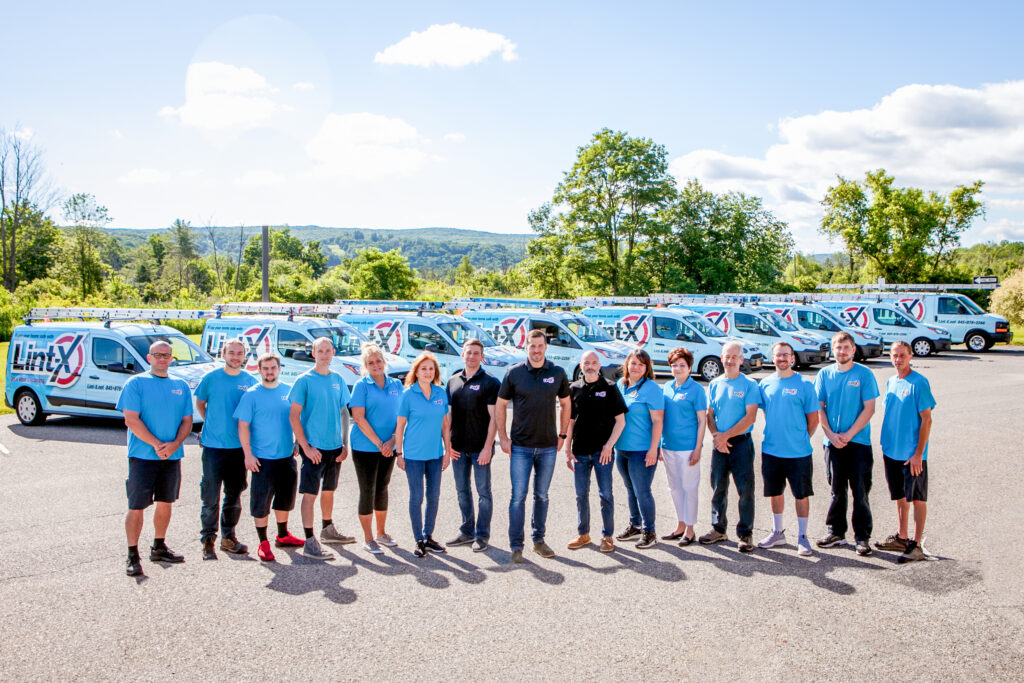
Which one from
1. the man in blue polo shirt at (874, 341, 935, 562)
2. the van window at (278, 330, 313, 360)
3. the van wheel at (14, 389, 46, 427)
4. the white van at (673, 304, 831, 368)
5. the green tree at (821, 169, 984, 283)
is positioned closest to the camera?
the man in blue polo shirt at (874, 341, 935, 562)

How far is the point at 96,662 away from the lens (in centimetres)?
443

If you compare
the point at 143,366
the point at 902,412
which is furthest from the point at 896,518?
the point at 143,366

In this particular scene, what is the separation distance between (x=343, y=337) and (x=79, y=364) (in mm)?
4652

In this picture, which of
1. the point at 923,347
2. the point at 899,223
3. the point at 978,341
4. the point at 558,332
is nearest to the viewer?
the point at 558,332

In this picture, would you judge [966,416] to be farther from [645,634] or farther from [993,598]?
[645,634]

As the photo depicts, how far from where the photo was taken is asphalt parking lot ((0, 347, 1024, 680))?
440cm

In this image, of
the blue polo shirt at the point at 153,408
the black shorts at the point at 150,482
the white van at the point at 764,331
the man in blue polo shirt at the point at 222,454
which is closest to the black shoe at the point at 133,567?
the black shorts at the point at 150,482

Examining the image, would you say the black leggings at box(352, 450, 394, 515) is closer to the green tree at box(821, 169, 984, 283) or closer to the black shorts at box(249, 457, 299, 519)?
the black shorts at box(249, 457, 299, 519)

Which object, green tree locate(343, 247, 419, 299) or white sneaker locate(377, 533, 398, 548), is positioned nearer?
white sneaker locate(377, 533, 398, 548)

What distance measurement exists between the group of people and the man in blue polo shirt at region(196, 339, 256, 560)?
0.01 meters

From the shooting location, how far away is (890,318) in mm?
26031

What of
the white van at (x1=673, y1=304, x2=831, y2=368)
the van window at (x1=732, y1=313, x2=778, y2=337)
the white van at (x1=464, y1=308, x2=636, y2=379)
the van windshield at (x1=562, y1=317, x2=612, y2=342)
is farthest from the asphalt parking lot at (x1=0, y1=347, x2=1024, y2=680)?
the van window at (x1=732, y1=313, x2=778, y2=337)

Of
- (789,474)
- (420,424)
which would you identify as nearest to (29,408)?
(420,424)

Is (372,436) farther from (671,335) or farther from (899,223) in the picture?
(899,223)
